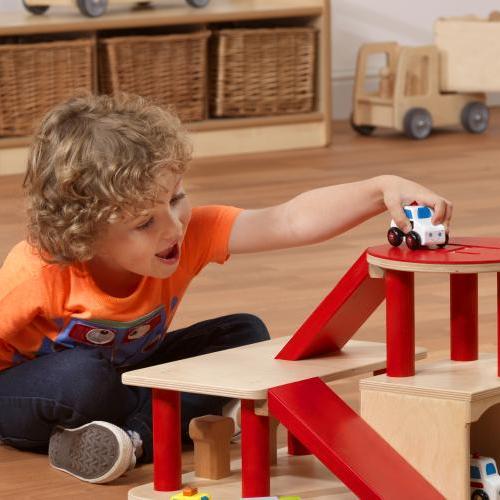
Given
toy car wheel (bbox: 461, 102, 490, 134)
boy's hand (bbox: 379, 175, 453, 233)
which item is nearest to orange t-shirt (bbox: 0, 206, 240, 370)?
boy's hand (bbox: 379, 175, 453, 233)

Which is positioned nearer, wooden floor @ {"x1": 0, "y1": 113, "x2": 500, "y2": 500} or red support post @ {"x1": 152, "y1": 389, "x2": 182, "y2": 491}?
red support post @ {"x1": 152, "y1": 389, "x2": 182, "y2": 491}

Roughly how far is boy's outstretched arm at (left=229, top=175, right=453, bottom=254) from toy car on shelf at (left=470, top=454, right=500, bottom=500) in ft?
0.69

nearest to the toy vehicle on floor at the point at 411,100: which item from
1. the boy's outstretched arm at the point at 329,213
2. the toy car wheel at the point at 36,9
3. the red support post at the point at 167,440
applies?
the toy car wheel at the point at 36,9

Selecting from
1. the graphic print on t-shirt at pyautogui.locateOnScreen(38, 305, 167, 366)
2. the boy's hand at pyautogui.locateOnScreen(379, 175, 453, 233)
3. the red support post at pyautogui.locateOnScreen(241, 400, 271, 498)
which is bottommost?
the red support post at pyautogui.locateOnScreen(241, 400, 271, 498)

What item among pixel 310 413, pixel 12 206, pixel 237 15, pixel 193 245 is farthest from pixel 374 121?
pixel 310 413

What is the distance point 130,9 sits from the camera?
136 inches

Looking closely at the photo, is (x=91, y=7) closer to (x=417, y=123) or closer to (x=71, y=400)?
(x=417, y=123)

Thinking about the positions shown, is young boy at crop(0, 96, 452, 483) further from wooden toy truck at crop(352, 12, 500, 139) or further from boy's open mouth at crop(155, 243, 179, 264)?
wooden toy truck at crop(352, 12, 500, 139)

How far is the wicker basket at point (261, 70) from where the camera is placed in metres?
3.42

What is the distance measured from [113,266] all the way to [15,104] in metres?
1.99

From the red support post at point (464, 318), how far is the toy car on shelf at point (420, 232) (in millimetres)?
54

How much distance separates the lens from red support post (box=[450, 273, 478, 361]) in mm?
1145

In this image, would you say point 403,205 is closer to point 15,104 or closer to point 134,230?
point 134,230

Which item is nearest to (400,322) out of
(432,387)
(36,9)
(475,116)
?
(432,387)
